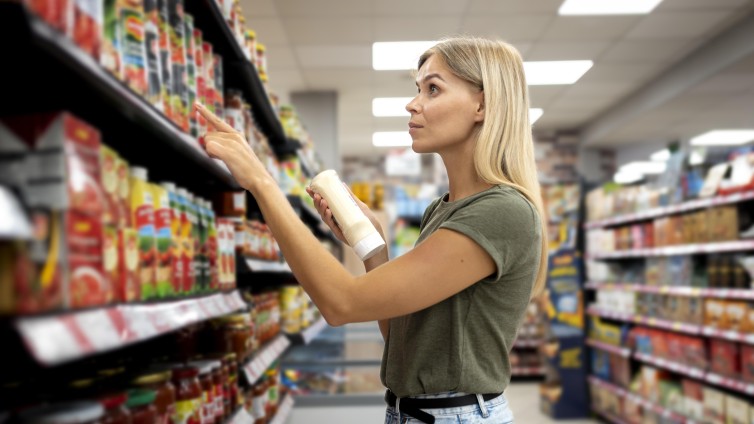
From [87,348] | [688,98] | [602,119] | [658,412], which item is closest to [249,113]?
[87,348]

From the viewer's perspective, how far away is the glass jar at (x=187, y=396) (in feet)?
4.94

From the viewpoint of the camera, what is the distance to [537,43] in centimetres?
650

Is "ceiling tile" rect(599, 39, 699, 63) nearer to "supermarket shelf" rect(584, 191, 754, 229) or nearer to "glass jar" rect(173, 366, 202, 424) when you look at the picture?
"supermarket shelf" rect(584, 191, 754, 229)

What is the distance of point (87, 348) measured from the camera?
83cm

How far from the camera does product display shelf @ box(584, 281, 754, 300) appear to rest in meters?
4.33

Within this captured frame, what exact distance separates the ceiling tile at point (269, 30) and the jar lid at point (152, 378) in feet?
15.8

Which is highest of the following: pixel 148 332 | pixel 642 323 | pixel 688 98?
pixel 688 98

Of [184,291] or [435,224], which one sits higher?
[435,224]

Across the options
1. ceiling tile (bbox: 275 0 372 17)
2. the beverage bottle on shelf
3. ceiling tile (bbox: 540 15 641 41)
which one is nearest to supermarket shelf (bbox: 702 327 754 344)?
ceiling tile (bbox: 540 15 641 41)

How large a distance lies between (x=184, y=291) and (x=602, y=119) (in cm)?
891

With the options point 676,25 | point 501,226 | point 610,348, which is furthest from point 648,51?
point 501,226

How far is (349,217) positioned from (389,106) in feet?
24.2

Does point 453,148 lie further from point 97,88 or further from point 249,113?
point 249,113

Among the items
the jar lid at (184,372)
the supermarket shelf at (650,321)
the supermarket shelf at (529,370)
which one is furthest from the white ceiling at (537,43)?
the jar lid at (184,372)
